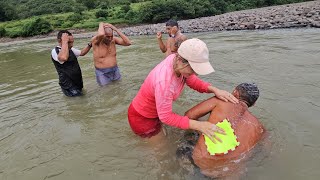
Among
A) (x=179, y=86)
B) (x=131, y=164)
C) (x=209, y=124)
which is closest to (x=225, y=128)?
(x=209, y=124)

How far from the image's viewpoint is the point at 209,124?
121 inches

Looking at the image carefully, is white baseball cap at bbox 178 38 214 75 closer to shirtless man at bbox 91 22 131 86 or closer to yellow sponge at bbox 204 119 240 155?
yellow sponge at bbox 204 119 240 155

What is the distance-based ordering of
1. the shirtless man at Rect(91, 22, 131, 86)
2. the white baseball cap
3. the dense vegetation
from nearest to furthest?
the white baseball cap, the shirtless man at Rect(91, 22, 131, 86), the dense vegetation

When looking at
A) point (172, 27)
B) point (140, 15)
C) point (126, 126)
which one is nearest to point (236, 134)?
point (126, 126)

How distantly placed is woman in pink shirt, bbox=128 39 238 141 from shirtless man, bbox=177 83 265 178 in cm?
13

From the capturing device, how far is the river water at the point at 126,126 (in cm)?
374

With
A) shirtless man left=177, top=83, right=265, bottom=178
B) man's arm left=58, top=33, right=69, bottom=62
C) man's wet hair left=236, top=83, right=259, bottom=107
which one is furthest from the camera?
man's arm left=58, top=33, right=69, bottom=62

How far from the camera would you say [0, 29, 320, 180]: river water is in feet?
12.3

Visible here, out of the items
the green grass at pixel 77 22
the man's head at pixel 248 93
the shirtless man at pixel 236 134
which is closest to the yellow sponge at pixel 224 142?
the shirtless man at pixel 236 134

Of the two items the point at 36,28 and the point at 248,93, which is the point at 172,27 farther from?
the point at 36,28

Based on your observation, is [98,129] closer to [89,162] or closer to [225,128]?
[89,162]

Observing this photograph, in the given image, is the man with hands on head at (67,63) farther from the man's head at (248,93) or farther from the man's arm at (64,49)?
the man's head at (248,93)

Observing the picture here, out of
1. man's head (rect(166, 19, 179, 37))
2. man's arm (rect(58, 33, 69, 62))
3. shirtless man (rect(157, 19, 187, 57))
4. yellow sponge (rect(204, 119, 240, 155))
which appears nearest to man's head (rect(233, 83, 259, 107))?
yellow sponge (rect(204, 119, 240, 155))

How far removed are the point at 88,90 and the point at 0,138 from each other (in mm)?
2521
